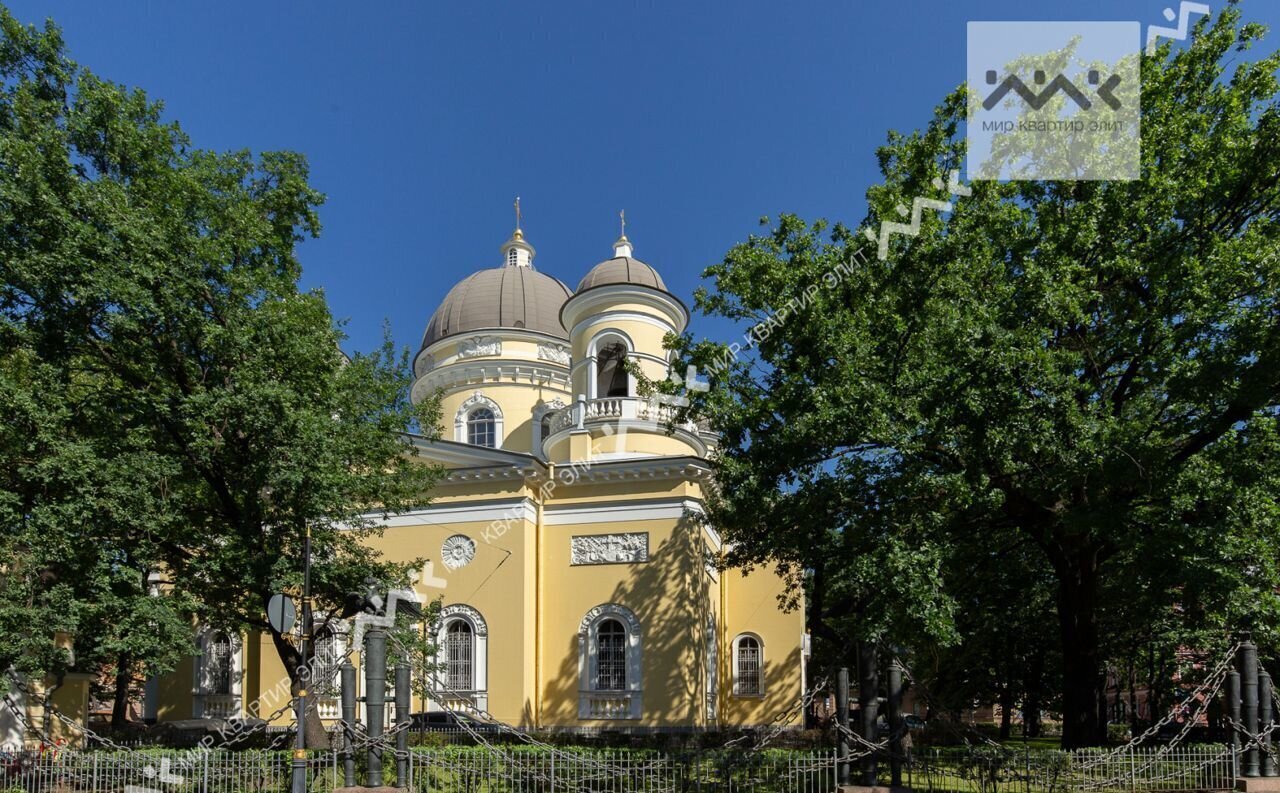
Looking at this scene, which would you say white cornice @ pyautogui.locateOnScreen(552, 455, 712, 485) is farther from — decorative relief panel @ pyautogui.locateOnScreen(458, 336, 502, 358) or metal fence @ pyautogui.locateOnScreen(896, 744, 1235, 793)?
metal fence @ pyautogui.locateOnScreen(896, 744, 1235, 793)

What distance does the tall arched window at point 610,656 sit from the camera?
2217 centimetres

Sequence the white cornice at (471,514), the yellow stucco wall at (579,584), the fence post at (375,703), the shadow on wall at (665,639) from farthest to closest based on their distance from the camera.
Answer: the white cornice at (471,514) < the yellow stucco wall at (579,584) < the shadow on wall at (665,639) < the fence post at (375,703)

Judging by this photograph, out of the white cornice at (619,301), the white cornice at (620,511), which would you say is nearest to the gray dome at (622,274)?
the white cornice at (619,301)

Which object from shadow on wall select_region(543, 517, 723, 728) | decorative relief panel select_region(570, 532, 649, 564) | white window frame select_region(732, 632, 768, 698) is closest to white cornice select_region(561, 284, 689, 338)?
decorative relief panel select_region(570, 532, 649, 564)

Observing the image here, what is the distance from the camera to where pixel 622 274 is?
2767 cm

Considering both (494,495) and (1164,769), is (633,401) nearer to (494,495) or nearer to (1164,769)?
(494,495)

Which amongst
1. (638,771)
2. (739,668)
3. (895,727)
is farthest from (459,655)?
(895,727)

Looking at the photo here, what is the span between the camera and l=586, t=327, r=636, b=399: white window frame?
83.1 ft

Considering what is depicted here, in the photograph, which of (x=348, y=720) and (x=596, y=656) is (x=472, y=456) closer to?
(x=596, y=656)

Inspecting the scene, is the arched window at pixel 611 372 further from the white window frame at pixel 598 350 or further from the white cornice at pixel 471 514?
the white cornice at pixel 471 514

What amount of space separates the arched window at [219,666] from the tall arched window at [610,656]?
Result: 10093mm

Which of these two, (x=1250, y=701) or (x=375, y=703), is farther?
(x=1250, y=701)

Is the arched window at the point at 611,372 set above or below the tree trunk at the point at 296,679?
above

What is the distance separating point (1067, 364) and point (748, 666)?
1328cm
